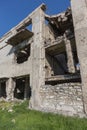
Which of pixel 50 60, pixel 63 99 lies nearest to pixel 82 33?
pixel 63 99

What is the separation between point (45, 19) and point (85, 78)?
7.70 metres

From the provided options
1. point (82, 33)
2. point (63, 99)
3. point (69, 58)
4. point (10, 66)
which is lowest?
point (63, 99)

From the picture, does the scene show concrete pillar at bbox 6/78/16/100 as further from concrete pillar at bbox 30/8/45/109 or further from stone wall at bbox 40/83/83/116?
stone wall at bbox 40/83/83/116

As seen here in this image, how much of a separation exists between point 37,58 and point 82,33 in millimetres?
4248

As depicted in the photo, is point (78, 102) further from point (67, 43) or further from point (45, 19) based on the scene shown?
point (45, 19)

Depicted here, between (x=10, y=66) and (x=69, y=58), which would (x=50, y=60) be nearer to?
(x=69, y=58)

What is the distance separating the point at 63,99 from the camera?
9.50m

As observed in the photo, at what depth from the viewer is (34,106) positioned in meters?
11.4

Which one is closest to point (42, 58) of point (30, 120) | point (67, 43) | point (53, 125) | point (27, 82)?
point (67, 43)

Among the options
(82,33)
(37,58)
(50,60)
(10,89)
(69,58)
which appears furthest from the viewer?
(10,89)

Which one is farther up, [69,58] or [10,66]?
[10,66]

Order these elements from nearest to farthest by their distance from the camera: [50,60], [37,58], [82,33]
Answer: [82,33] < [37,58] < [50,60]

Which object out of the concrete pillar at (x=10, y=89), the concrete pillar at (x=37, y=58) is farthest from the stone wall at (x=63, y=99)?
the concrete pillar at (x=10, y=89)

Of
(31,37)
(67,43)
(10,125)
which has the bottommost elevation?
(10,125)
